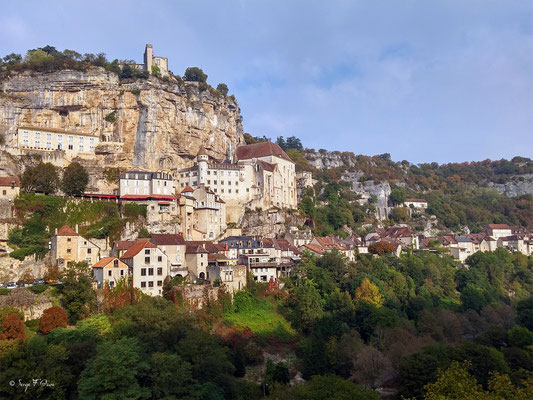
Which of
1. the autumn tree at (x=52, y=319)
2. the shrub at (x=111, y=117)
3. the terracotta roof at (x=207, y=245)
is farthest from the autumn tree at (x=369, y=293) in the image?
the shrub at (x=111, y=117)

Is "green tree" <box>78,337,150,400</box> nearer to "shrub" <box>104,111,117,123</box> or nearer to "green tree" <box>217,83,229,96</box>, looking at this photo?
"shrub" <box>104,111,117,123</box>

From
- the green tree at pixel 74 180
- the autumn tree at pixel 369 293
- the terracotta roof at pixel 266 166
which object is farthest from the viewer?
the terracotta roof at pixel 266 166

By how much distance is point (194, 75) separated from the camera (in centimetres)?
7244

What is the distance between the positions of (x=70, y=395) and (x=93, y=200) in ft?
86.3

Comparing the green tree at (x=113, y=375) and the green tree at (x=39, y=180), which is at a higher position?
the green tree at (x=39, y=180)

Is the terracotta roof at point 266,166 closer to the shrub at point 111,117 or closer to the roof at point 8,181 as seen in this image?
the shrub at point 111,117

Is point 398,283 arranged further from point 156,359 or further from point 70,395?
point 70,395

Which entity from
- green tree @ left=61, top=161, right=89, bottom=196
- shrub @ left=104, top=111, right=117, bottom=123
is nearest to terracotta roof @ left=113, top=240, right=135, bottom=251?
green tree @ left=61, top=161, right=89, bottom=196

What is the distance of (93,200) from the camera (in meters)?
52.3

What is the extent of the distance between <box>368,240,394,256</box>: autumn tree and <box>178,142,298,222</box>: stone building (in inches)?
526

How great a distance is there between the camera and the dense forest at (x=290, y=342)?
1129 inches

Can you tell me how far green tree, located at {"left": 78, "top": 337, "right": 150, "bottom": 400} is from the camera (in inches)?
1097

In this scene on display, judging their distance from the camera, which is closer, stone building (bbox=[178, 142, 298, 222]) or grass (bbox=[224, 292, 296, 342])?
grass (bbox=[224, 292, 296, 342])

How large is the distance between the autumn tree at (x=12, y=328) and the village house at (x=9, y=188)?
56.7ft
